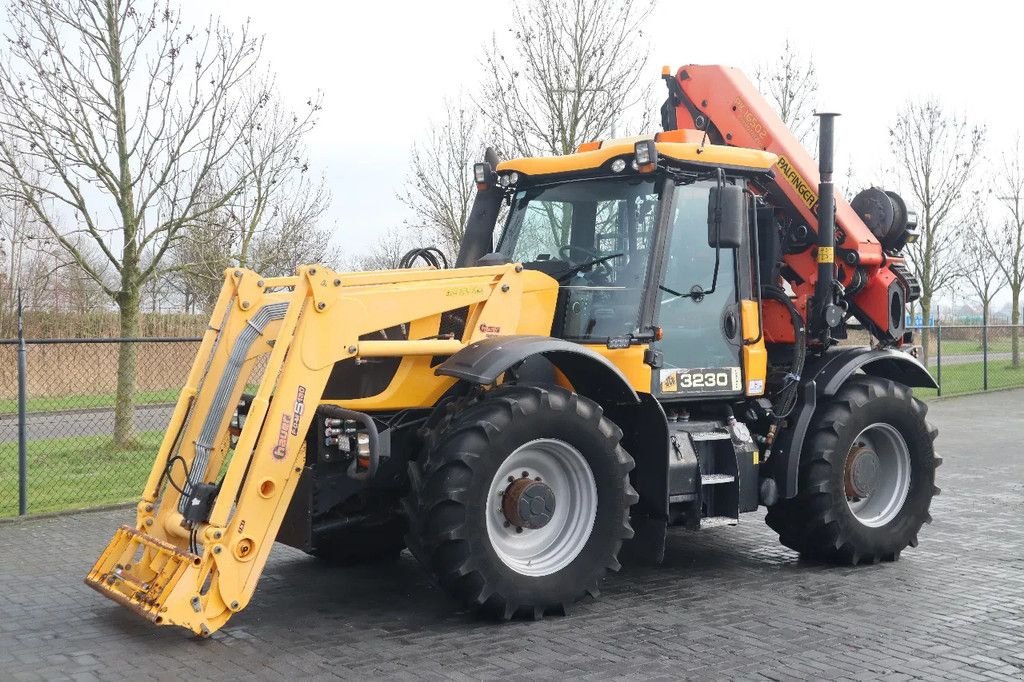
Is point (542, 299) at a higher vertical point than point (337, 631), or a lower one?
higher

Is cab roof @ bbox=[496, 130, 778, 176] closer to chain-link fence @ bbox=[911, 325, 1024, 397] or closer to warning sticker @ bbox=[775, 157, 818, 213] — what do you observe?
warning sticker @ bbox=[775, 157, 818, 213]

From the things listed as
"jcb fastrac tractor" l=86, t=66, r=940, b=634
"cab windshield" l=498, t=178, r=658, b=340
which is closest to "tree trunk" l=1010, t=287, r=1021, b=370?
"jcb fastrac tractor" l=86, t=66, r=940, b=634

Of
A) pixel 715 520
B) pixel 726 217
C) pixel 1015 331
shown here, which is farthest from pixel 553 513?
pixel 1015 331

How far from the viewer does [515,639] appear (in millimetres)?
6047

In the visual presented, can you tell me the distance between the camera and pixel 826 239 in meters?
7.96

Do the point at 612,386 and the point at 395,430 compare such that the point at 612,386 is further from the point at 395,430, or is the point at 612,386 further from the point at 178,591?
the point at 178,591

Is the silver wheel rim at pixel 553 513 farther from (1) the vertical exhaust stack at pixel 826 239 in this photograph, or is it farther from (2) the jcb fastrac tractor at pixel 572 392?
(1) the vertical exhaust stack at pixel 826 239

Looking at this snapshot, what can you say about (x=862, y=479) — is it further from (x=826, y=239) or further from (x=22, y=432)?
(x=22, y=432)

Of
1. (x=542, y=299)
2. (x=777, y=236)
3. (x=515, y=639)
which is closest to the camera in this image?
(x=515, y=639)

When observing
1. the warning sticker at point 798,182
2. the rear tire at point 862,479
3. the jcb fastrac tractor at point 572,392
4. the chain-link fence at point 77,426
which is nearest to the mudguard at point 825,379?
the jcb fastrac tractor at point 572,392

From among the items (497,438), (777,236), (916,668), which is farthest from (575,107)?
(916,668)

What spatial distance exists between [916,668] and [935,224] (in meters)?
23.3

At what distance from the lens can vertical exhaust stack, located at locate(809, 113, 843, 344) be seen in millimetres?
7770

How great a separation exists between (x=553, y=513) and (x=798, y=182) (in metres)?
3.37
